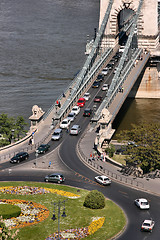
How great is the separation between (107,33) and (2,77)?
32.3 meters

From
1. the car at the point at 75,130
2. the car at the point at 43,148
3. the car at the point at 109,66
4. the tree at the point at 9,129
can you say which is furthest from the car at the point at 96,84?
the car at the point at 43,148

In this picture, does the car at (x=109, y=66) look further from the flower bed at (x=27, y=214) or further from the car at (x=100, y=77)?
the flower bed at (x=27, y=214)

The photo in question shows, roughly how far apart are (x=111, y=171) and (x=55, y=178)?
9722 mm

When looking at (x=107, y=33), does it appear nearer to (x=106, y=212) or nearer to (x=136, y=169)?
(x=136, y=169)

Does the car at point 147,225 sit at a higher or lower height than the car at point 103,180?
higher

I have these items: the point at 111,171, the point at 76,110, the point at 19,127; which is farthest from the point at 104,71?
the point at 111,171

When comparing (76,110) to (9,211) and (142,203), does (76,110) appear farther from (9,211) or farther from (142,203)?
(9,211)

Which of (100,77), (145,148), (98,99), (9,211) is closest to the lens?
(9,211)

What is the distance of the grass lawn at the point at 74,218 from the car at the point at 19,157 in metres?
12.7

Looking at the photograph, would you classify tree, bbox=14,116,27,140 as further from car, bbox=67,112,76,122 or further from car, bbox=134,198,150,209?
car, bbox=134,198,150,209

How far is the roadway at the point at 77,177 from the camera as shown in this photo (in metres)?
72.2

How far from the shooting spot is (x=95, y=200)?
75.9m

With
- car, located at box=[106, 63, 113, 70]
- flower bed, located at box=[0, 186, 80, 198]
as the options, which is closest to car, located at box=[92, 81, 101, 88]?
car, located at box=[106, 63, 113, 70]

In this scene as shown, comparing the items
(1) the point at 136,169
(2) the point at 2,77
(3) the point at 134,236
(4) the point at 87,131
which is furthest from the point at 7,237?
(2) the point at 2,77
